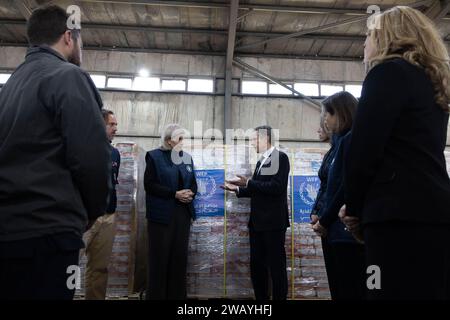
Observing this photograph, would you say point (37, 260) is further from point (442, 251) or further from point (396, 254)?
point (442, 251)

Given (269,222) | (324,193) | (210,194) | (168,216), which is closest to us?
(324,193)

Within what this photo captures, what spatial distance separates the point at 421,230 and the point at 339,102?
134 cm

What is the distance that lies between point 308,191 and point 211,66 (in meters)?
5.31

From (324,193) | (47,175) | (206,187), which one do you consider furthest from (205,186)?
(47,175)

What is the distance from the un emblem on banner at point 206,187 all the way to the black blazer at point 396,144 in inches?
150

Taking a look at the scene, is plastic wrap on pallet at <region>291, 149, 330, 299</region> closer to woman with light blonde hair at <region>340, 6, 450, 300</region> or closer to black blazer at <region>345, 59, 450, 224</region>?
woman with light blonde hair at <region>340, 6, 450, 300</region>

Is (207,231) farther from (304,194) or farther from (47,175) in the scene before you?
(47,175)

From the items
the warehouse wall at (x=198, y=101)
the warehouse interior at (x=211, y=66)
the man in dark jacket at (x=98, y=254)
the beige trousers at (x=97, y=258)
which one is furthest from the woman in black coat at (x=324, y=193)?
the warehouse wall at (x=198, y=101)

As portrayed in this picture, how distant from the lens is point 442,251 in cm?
129

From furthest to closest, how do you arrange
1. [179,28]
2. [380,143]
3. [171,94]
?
[171,94]
[179,28]
[380,143]

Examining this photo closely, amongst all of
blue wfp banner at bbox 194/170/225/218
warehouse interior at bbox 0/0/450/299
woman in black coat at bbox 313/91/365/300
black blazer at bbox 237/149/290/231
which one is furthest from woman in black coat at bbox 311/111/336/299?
warehouse interior at bbox 0/0/450/299

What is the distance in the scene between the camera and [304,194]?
523 centimetres

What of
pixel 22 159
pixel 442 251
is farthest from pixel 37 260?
pixel 442 251

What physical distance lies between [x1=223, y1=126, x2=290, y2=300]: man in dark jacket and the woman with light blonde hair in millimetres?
2142
